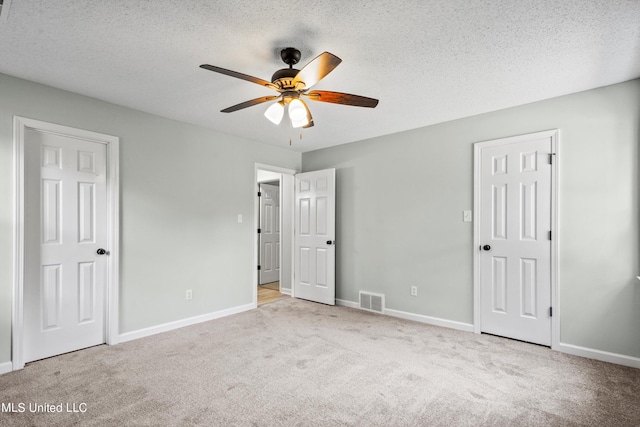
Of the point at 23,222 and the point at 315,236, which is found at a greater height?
the point at 23,222

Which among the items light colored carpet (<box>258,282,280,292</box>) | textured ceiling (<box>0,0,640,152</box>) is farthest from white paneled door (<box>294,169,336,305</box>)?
textured ceiling (<box>0,0,640,152</box>)

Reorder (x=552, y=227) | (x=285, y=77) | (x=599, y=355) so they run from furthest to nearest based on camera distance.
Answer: (x=552, y=227) < (x=599, y=355) < (x=285, y=77)

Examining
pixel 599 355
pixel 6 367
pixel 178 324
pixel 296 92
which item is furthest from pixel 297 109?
pixel 599 355

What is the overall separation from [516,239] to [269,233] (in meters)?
4.38

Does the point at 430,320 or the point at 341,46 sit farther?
the point at 430,320

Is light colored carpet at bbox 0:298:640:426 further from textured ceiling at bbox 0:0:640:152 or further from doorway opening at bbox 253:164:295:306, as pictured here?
textured ceiling at bbox 0:0:640:152

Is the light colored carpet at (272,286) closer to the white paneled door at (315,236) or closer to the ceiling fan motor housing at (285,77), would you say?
the white paneled door at (315,236)

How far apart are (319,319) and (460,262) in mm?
1805

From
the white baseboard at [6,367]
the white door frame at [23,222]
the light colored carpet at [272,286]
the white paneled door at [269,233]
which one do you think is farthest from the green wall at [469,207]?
the white baseboard at [6,367]

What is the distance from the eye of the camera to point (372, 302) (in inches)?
175

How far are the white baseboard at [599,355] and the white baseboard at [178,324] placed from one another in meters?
3.54

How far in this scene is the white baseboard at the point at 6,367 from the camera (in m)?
2.59

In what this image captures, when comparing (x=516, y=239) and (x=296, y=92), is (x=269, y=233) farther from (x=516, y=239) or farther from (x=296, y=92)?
(x=296, y=92)

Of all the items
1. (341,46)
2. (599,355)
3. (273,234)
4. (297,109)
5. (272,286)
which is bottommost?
(272,286)
